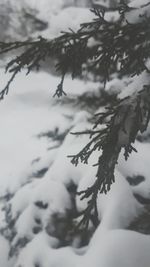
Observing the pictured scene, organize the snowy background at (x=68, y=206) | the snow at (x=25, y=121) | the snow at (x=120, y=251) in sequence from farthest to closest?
the snow at (x=25, y=121) < the snowy background at (x=68, y=206) < the snow at (x=120, y=251)

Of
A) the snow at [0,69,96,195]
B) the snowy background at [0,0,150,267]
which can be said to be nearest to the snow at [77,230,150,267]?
the snowy background at [0,0,150,267]

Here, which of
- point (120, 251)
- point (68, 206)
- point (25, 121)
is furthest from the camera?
point (25, 121)

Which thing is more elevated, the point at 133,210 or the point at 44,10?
the point at 44,10

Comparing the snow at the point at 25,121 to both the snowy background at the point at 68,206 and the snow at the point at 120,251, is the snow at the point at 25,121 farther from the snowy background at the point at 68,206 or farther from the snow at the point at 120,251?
the snow at the point at 120,251

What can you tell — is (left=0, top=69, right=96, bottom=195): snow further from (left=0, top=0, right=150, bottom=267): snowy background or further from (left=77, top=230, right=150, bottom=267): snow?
(left=77, top=230, right=150, bottom=267): snow

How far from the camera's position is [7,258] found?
20.1ft

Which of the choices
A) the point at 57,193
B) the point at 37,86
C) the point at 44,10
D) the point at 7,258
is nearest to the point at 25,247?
the point at 7,258

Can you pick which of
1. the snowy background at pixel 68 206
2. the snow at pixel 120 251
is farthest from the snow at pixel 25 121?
the snow at pixel 120 251

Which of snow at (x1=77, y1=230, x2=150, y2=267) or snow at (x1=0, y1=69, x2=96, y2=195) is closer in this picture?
snow at (x1=77, y1=230, x2=150, y2=267)

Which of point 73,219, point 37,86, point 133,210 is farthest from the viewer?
point 37,86

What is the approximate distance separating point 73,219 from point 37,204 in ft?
1.93

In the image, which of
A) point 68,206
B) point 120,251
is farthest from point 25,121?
point 120,251

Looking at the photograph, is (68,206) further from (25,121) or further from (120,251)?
(25,121)

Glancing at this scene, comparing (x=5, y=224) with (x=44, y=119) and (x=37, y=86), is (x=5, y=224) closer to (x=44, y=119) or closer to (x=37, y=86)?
(x=44, y=119)
